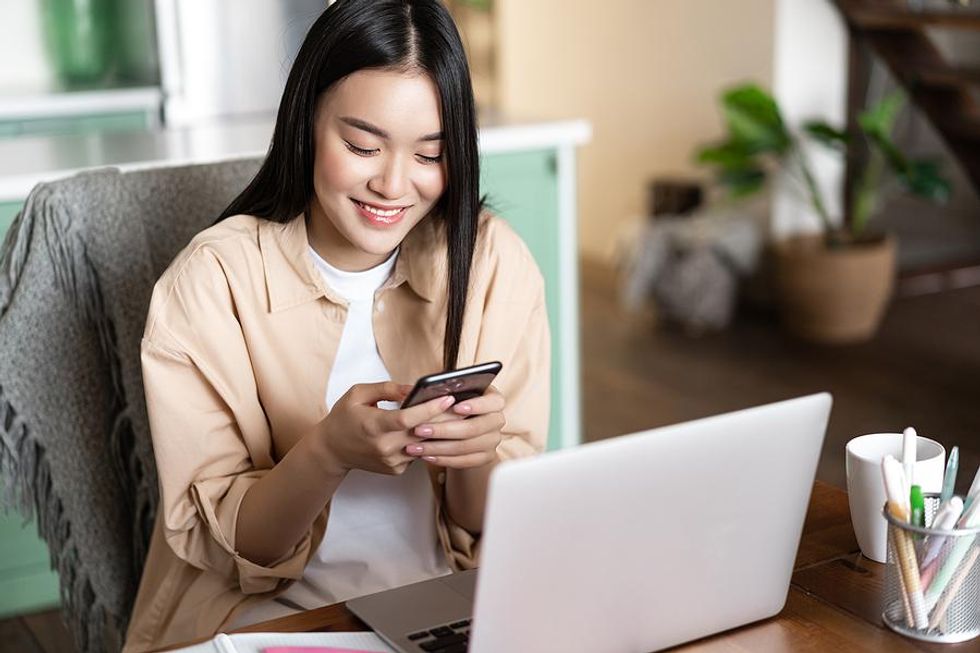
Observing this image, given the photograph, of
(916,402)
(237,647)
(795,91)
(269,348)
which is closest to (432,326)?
(269,348)

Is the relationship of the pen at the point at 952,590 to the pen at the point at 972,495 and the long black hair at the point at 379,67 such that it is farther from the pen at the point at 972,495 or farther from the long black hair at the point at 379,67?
the long black hair at the point at 379,67

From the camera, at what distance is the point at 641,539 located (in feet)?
3.12

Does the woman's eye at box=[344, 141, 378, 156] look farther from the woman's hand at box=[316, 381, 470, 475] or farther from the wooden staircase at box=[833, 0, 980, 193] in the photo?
the wooden staircase at box=[833, 0, 980, 193]

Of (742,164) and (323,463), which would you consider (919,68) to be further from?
(323,463)

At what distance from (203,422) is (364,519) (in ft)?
0.73

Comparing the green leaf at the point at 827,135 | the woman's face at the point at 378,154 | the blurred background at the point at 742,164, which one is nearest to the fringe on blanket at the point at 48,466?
the woman's face at the point at 378,154

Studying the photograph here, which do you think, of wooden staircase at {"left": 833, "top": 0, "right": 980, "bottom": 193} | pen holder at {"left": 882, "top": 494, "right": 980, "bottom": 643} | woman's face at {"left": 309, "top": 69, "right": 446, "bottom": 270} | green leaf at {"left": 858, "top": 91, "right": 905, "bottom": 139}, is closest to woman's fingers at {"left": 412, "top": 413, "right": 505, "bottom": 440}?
woman's face at {"left": 309, "top": 69, "right": 446, "bottom": 270}

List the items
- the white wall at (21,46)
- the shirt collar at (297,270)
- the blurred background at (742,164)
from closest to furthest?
the shirt collar at (297,270) < the blurred background at (742,164) < the white wall at (21,46)

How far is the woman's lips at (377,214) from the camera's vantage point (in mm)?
1329

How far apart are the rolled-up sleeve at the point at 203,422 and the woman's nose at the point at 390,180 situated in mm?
203

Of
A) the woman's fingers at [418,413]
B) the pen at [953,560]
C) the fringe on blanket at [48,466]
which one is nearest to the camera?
the pen at [953,560]

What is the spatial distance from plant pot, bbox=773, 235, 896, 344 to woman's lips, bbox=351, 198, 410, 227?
9.85 ft

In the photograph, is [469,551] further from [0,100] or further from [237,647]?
[0,100]

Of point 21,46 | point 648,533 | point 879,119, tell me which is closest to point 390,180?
point 648,533
